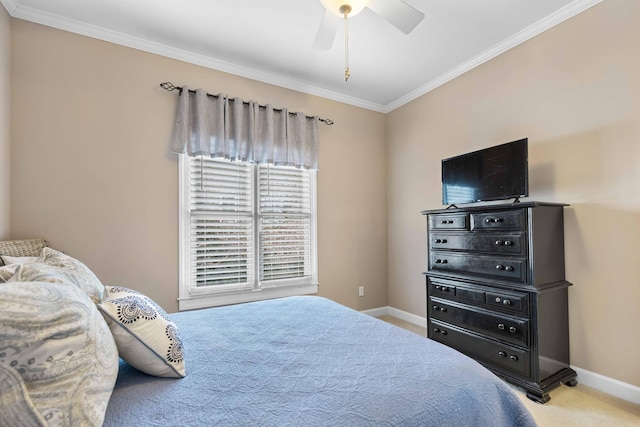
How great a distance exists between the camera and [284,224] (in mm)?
3490

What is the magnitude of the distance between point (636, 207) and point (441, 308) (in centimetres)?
156

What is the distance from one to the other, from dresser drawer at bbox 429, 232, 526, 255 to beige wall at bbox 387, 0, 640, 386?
541mm

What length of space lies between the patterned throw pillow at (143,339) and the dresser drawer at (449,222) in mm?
2324

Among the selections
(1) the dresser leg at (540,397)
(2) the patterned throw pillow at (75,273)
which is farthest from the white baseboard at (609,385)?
(2) the patterned throw pillow at (75,273)

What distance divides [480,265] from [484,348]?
65cm

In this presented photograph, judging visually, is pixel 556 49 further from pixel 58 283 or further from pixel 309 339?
pixel 58 283

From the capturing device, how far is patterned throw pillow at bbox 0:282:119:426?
0.70 m

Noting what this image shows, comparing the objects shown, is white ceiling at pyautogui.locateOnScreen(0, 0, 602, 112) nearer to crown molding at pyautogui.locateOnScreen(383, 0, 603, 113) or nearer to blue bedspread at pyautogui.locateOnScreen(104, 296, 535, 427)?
crown molding at pyautogui.locateOnScreen(383, 0, 603, 113)

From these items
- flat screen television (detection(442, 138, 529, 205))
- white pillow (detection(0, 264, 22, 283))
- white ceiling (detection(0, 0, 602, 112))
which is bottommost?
white pillow (detection(0, 264, 22, 283))

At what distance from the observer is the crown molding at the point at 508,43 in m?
2.35

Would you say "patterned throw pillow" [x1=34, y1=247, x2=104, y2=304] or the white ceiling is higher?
the white ceiling

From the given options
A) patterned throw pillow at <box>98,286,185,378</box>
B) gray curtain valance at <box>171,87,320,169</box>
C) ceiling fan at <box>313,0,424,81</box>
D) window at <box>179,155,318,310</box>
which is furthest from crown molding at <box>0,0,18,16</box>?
patterned throw pillow at <box>98,286,185,378</box>

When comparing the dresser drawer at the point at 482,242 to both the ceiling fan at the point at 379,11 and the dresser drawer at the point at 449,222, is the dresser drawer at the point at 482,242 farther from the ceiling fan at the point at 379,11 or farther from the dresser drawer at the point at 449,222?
the ceiling fan at the point at 379,11

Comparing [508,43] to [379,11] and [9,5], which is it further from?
[9,5]
